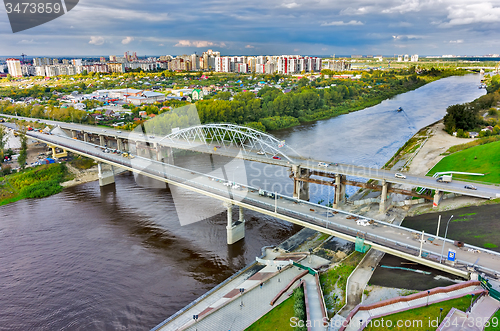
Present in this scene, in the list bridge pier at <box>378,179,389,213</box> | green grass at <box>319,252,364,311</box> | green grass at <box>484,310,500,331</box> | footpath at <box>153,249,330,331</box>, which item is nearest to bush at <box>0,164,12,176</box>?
footpath at <box>153,249,330,331</box>

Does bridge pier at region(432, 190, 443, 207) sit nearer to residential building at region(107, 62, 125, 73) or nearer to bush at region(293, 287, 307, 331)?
bush at region(293, 287, 307, 331)

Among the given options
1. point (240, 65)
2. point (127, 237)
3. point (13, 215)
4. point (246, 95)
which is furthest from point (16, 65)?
point (127, 237)

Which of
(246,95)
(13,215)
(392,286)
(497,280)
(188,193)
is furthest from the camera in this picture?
(246,95)

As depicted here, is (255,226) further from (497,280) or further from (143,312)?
(497,280)

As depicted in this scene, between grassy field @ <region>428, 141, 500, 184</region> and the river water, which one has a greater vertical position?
grassy field @ <region>428, 141, 500, 184</region>

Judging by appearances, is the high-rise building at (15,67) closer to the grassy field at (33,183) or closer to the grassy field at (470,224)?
the grassy field at (33,183)

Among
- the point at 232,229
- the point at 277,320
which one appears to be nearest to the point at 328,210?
the point at 232,229
